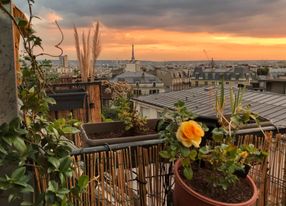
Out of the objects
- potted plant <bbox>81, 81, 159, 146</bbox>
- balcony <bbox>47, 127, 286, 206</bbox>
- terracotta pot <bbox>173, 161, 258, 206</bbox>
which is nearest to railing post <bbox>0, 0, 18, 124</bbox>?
balcony <bbox>47, 127, 286, 206</bbox>

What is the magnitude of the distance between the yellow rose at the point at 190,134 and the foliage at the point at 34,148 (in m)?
0.39

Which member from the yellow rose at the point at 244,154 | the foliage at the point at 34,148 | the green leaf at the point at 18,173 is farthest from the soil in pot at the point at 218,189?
the green leaf at the point at 18,173

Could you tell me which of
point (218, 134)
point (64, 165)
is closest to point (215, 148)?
point (218, 134)

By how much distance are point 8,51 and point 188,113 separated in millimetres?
721

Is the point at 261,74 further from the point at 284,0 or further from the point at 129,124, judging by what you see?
the point at 129,124

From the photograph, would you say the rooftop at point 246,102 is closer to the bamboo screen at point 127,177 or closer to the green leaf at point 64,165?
the bamboo screen at point 127,177

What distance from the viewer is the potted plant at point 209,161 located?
109cm

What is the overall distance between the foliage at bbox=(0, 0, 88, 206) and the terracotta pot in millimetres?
434

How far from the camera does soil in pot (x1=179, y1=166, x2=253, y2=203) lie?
3.68ft

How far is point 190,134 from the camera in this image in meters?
1.06

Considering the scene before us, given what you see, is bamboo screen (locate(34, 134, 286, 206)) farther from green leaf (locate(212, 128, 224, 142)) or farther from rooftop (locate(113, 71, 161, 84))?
rooftop (locate(113, 71, 161, 84))

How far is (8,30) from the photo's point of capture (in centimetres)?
88

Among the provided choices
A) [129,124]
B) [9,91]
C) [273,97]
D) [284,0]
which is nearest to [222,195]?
[129,124]

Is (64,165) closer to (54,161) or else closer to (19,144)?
(54,161)
